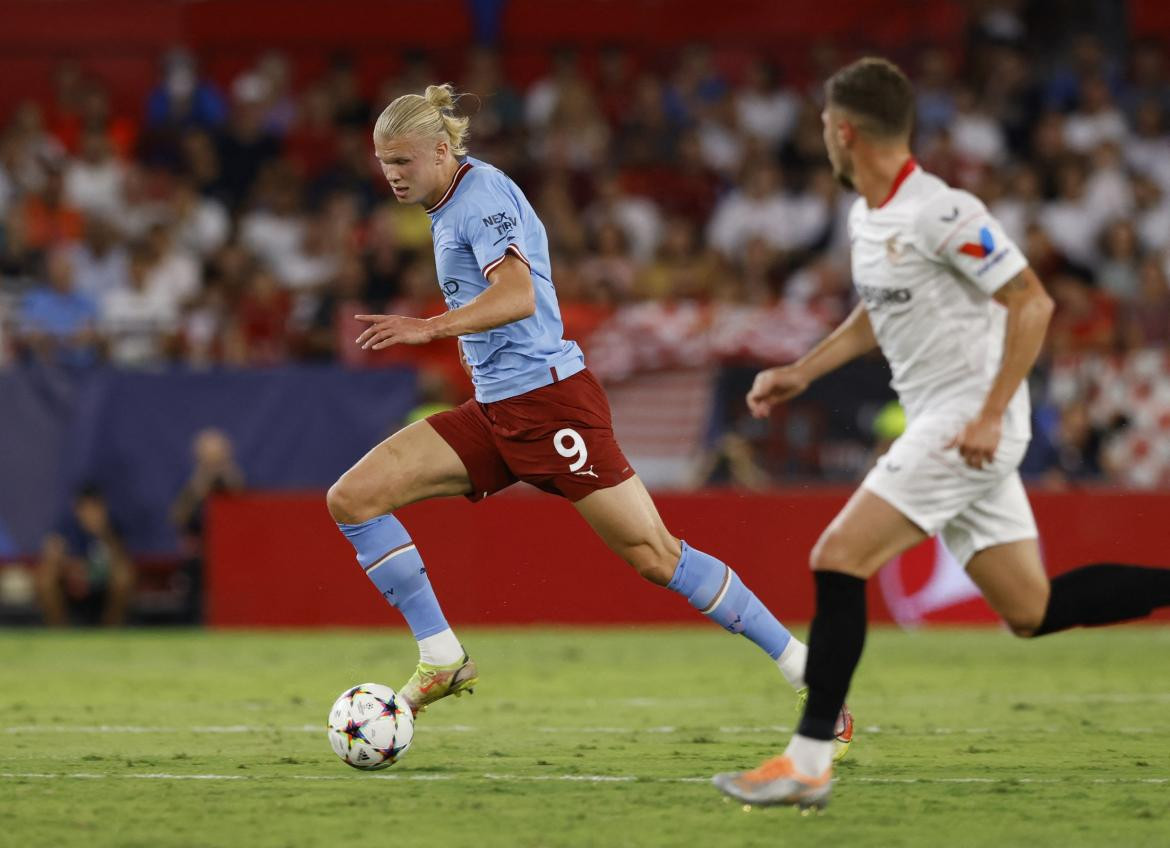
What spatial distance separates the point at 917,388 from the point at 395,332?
1768mm

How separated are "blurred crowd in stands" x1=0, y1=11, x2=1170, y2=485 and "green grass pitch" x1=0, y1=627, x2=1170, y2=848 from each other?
10.9ft

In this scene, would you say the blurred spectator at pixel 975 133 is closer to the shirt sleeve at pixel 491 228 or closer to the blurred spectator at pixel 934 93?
the blurred spectator at pixel 934 93

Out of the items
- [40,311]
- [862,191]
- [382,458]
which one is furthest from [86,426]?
[862,191]

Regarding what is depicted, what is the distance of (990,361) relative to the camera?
19.0 feet

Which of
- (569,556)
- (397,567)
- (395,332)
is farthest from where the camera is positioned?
(569,556)

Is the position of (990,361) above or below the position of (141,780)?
above

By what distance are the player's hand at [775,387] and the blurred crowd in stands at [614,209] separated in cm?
817

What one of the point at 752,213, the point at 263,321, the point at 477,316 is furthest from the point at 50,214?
the point at 477,316

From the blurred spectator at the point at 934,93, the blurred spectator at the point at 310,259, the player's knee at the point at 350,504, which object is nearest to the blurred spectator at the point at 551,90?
the blurred spectator at the point at 310,259

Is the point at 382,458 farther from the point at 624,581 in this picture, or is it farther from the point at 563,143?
the point at 563,143

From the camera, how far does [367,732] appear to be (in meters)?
6.73

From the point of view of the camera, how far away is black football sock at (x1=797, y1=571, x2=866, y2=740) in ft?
18.6

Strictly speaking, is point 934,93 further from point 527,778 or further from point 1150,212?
point 527,778

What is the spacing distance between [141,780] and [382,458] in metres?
1.49
